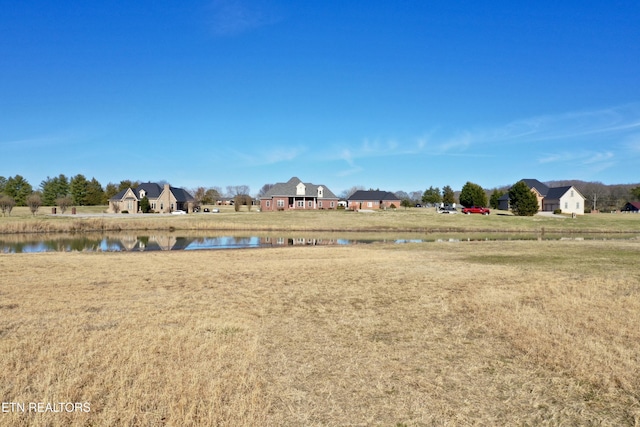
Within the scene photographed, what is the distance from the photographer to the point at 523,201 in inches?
2817

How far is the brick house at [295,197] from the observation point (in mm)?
86875

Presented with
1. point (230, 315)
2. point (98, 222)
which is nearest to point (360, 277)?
point (230, 315)

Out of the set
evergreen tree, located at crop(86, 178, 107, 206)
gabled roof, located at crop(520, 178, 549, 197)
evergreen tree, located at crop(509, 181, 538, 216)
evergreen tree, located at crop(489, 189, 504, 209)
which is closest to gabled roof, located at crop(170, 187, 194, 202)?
evergreen tree, located at crop(86, 178, 107, 206)

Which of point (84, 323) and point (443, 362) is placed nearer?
point (443, 362)

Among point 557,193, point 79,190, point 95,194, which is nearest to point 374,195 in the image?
point 557,193

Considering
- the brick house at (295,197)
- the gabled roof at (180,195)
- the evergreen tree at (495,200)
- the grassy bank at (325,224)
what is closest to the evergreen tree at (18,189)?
the gabled roof at (180,195)

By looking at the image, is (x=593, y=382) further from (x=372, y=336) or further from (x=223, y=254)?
(x=223, y=254)

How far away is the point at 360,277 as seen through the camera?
16.2 meters

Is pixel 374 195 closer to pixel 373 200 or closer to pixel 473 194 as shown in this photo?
pixel 373 200

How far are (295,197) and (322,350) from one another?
80.2 m

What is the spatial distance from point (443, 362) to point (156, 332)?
5.66 m

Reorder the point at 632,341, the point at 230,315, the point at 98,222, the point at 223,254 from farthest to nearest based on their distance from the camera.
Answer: the point at 98,222
the point at 223,254
the point at 230,315
the point at 632,341

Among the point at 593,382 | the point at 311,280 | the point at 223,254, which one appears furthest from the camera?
the point at 223,254

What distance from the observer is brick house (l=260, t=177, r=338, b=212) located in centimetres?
8688
